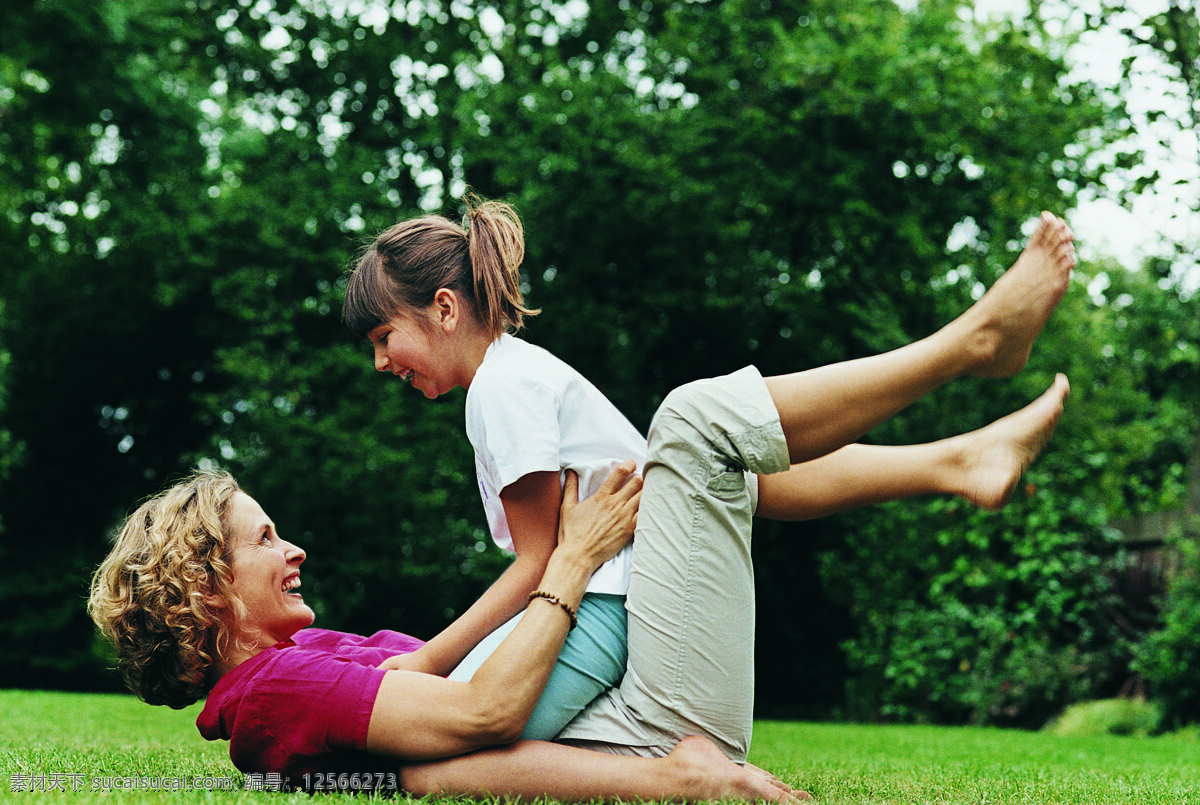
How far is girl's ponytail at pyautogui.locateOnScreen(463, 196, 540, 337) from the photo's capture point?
A: 9.34ft

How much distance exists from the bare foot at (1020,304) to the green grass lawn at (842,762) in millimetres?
1114

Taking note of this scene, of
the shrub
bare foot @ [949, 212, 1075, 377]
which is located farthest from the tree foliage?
bare foot @ [949, 212, 1075, 377]

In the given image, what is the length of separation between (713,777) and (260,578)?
3.88 feet

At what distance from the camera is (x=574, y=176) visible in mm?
11586

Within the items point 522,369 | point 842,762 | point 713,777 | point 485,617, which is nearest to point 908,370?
point 522,369

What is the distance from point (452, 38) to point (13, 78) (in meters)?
Answer: 5.09

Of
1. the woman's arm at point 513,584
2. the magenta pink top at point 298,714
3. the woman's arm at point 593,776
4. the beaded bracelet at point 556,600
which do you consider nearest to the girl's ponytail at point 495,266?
the woman's arm at point 513,584

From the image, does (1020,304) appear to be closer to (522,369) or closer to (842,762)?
(522,369)

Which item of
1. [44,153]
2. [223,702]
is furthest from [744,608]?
[44,153]

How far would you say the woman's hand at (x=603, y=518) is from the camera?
252cm

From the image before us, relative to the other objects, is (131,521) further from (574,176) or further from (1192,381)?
(1192,381)

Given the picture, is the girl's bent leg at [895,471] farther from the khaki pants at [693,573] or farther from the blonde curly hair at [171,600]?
the blonde curly hair at [171,600]

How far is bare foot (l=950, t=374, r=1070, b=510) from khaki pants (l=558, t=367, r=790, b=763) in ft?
1.98

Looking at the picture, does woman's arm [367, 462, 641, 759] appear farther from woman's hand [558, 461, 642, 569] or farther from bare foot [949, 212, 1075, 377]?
bare foot [949, 212, 1075, 377]
